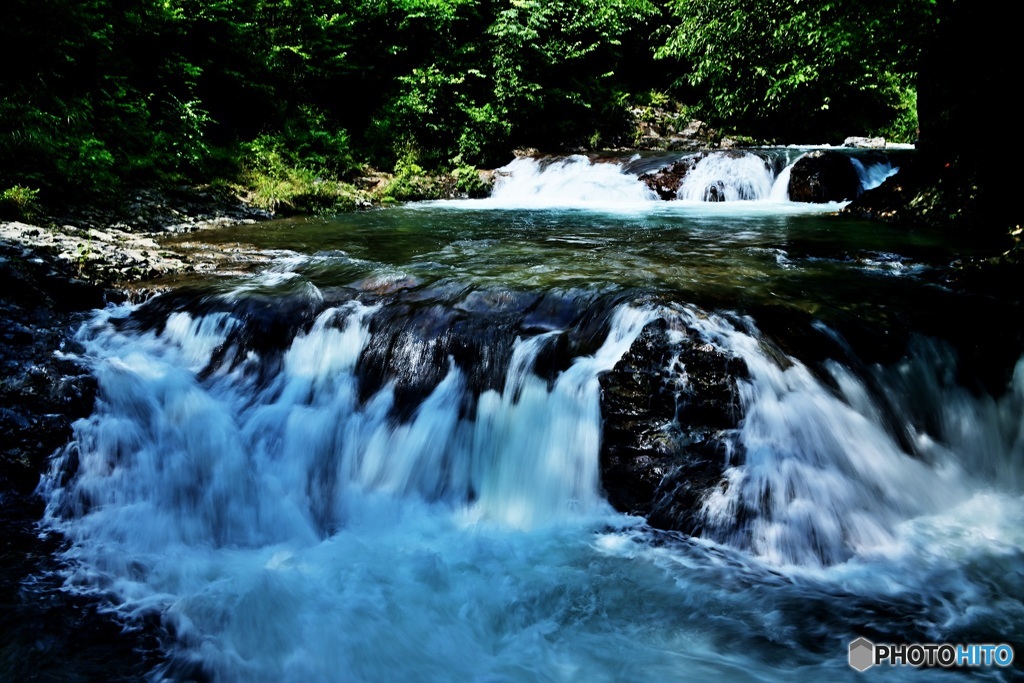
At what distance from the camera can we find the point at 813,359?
3932 millimetres

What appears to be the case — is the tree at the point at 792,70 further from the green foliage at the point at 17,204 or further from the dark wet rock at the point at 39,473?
the green foliage at the point at 17,204

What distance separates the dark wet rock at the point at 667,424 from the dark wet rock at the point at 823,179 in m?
8.98

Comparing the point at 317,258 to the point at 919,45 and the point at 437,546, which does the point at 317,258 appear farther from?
the point at 919,45

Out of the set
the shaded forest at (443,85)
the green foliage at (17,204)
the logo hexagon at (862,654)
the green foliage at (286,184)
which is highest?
the shaded forest at (443,85)

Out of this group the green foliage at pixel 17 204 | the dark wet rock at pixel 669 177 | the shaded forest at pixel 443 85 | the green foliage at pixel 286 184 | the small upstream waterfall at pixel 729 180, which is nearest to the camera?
the green foliage at pixel 17 204

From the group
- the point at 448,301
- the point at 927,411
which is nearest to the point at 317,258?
the point at 448,301

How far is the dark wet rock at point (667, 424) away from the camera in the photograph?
3564 millimetres

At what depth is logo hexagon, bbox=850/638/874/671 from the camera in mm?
2604

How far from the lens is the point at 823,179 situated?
36.5 ft

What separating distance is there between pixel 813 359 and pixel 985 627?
1.72 m

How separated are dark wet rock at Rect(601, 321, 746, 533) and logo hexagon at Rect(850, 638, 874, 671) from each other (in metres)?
0.94

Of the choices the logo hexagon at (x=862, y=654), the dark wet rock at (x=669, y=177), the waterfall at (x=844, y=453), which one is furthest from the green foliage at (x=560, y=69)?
the logo hexagon at (x=862, y=654)

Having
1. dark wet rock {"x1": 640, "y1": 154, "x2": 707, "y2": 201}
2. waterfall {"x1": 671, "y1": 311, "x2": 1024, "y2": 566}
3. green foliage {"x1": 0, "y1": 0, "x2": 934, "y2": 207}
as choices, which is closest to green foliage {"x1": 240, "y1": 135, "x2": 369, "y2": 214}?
green foliage {"x1": 0, "y1": 0, "x2": 934, "y2": 207}

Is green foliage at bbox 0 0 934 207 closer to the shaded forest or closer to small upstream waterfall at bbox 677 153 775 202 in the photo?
the shaded forest
